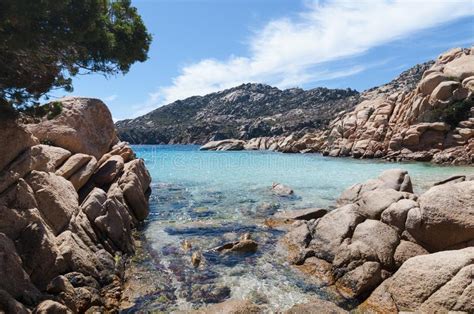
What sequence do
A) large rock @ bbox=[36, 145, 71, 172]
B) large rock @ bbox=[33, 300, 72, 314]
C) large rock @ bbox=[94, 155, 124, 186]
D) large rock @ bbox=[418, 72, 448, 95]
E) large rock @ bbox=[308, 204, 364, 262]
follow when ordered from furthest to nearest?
large rock @ bbox=[418, 72, 448, 95] < large rock @ bbox=[94, 155, 124, 186] < large rock @ bbox=[36, 145, 71, 172] < large rock @ bbox=[308, 204, 364, 262] < large rock @ bbox=[33, 300, 72, 314]

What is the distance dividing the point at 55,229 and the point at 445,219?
14.7m

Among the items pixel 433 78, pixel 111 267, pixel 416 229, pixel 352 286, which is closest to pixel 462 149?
pixel 433 78

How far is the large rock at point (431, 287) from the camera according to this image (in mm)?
9523

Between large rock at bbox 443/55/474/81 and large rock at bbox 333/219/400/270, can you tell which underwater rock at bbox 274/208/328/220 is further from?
large rock at bbox 443/55/474/81

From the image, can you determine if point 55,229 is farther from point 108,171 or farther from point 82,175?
point 108,171

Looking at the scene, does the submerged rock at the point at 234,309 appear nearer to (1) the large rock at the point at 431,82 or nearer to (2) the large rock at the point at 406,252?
(2) the large rock at the point at 406,252

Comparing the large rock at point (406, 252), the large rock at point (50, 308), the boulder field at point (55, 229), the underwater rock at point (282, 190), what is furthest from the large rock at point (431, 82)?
the large rock at point (50, 308)

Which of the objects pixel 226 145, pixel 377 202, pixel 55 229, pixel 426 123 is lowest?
pixel 226 145

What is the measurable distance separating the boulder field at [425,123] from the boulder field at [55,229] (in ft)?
155

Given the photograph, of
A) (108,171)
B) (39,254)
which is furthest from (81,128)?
(39,254)

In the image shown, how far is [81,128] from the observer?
2156 cm

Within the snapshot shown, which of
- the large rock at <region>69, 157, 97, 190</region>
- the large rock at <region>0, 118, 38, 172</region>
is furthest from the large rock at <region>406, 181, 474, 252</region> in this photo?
the large rock at <region>0, 118, 38, 172</region>

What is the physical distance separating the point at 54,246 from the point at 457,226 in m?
14.5

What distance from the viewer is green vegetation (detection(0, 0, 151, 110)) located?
409 inches
